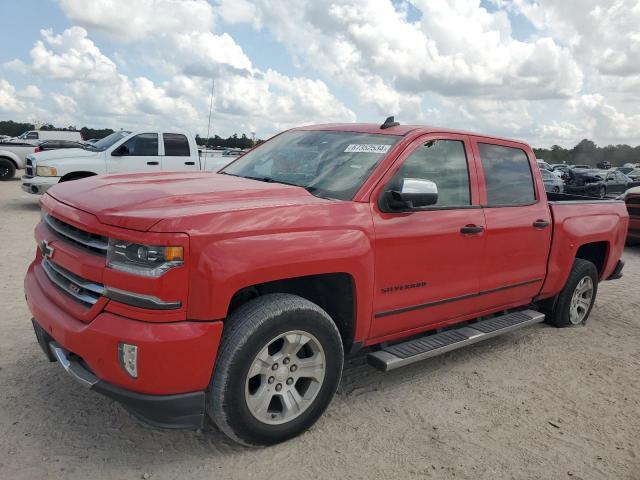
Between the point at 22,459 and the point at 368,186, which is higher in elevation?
the point at 368,186

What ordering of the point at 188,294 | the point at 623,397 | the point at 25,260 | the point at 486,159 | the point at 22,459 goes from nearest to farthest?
the point at 188,294
the point at 22,459
the point at 623,397
the point at 486,159
the point at 25,260

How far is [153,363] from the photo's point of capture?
2.52 meters

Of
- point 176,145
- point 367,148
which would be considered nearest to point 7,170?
point 176,145

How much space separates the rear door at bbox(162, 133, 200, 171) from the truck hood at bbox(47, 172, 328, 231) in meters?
8.56

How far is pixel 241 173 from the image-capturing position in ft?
13.8

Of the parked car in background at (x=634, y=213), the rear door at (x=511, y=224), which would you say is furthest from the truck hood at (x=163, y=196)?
the parked car in background at (x=634, y=213)

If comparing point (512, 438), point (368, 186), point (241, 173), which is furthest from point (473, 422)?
point (241, 173)

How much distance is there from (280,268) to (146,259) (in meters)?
0.68

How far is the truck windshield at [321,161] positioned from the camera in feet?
11.5

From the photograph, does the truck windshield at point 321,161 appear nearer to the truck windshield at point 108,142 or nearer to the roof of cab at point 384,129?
the roof of cab at point 384,129

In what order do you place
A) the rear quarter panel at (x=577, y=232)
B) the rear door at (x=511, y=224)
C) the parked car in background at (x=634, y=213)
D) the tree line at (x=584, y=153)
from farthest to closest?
the tree line at (x=584, y=153) → the parked car in background at (x=634, y=213) → the rear quarter panel at (x=577, y=232) → the rear door at (x=511, y=224)

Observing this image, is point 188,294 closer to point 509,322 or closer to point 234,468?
point 234,468

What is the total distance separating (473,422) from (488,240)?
1.35m

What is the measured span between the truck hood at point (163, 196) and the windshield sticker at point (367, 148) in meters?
0.54
